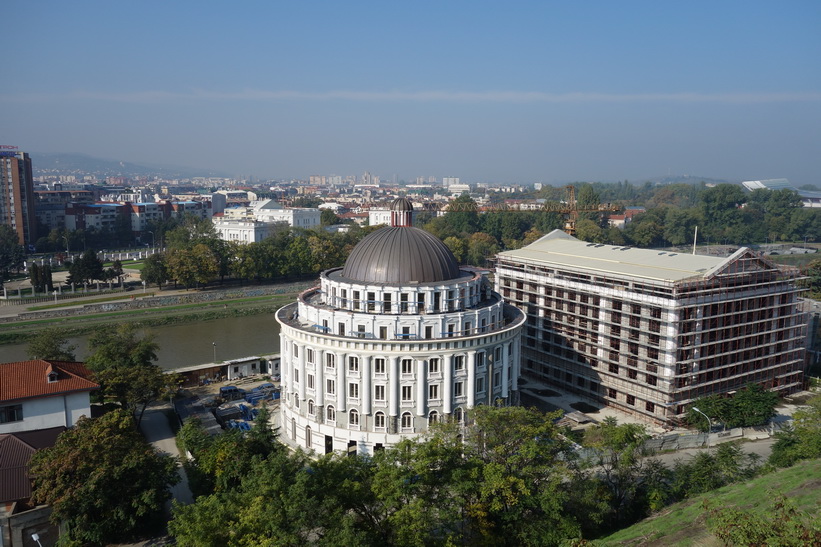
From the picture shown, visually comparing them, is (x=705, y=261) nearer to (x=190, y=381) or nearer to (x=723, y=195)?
(x=190, y=381)

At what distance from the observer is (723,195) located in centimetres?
15000

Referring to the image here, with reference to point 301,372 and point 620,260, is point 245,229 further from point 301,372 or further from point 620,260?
point 620,260

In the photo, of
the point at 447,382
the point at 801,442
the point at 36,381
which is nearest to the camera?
the point at 801,442

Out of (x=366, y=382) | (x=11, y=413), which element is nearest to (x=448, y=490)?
(x=366, y=382)

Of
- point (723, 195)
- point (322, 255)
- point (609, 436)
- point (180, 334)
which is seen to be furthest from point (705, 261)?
point (723, 195)

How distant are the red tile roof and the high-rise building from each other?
102 m

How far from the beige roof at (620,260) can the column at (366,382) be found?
17790mm

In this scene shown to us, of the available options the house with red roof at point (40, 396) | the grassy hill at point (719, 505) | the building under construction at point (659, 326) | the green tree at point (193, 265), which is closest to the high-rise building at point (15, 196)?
the green tree at point (193, 265)

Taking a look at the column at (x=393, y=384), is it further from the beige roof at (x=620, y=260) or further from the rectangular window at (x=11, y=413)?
the rectangular window at (x=11, y=413)

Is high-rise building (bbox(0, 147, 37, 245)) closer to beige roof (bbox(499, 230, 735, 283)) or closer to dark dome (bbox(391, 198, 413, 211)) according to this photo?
beige roof (bbox(499, 230, 735, 283))

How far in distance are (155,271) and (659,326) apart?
231ft

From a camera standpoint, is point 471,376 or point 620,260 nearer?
point 471,376

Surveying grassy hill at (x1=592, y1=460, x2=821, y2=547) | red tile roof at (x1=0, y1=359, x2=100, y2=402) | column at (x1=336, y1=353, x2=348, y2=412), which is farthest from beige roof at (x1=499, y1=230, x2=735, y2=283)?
red tile roof at (x1=0, y1=359, x2=100, y2=402)

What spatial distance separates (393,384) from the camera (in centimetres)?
3400
